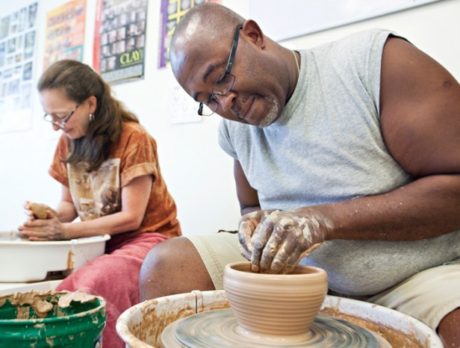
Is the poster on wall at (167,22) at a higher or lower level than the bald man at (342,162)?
higher

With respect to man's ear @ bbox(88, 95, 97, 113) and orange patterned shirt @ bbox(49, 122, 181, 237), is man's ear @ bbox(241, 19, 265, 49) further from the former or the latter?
man's ear @ bbox(88, 95, 97, 113)

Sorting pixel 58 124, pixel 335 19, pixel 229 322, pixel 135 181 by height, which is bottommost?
pixel 229 322

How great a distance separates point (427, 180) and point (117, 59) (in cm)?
196

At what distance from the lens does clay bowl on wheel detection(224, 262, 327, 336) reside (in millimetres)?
663

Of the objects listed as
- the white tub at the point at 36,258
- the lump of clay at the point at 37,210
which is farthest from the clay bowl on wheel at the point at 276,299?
the lump of clay at the point at 37,210

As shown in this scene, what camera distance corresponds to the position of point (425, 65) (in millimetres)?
825

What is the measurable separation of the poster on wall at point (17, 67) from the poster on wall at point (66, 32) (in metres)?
0.18

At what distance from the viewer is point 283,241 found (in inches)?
28.0

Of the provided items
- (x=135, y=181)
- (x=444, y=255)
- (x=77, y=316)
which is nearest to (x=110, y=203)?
(x=135, y=181)

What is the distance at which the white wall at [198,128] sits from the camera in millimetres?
1285

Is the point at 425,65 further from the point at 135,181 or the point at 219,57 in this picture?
the point at 135,181

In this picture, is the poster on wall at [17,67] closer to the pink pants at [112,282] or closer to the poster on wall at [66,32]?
the poster on wall at [66,32]

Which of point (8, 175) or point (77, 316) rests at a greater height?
point (8, 175)

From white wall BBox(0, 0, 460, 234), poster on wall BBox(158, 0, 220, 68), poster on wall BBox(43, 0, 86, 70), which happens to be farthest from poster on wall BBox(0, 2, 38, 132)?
poster on wall BBox(158, 0, 220, 68)
